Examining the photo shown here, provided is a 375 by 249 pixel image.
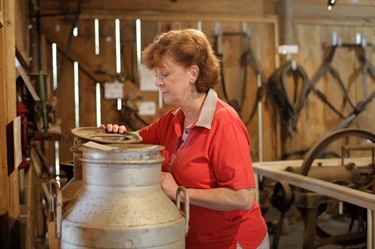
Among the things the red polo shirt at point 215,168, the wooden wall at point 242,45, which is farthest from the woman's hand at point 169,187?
the wooden wall at point 242,45

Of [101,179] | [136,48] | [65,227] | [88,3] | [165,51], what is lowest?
[65,227]

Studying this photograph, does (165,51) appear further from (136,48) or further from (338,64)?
(338,64)

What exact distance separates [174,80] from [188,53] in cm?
11

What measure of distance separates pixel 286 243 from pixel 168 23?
2.60 meters

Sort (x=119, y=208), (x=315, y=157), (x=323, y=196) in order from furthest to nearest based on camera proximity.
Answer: (x=315, y=157), (x=323, y=196), (x=119, y=208)

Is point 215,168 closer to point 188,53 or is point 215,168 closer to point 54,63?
point 188,53

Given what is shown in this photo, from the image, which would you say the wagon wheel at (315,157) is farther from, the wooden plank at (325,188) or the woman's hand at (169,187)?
the woman's hand at (169,187)

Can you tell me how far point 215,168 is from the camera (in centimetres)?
184

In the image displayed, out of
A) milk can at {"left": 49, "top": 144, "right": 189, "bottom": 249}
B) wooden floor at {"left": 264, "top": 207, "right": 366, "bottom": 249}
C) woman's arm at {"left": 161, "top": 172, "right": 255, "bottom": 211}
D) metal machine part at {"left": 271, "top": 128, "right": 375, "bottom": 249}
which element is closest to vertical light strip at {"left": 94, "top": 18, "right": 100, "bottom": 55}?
wooden floor at {"left": 264, "top": 207, "right": 366, "bottom": 249}

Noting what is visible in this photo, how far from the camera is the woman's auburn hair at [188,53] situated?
1950 mm

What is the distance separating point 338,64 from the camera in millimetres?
6336

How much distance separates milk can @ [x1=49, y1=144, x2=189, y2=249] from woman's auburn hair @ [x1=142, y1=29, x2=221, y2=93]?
511 millimetres

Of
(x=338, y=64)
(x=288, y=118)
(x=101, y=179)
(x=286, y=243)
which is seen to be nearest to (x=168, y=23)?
(x=288, y=118)

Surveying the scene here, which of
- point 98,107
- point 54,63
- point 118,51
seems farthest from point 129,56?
point 54,63
